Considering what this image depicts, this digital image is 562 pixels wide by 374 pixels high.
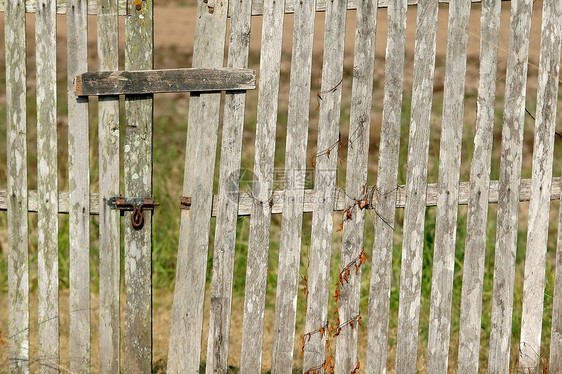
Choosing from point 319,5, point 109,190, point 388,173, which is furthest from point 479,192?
point 109,190

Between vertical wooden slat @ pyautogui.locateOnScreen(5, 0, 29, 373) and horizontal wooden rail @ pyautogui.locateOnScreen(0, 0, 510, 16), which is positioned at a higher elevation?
horizontal wooden rail @ pyautogui.locateOnScreen(0, 0, 510, 16)

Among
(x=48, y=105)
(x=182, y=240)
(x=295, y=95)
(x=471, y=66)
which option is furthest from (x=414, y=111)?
(x=471, y=66)

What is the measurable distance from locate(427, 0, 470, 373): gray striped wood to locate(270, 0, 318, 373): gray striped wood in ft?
2.20

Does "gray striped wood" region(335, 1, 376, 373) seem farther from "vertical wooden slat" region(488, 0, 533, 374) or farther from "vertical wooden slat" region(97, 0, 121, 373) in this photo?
"vertical wooden slat" region(97, 0, 121, 373)

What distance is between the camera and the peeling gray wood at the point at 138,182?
3.07 metres

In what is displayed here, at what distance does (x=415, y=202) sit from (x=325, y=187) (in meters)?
0.46

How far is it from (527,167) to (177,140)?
5.10 meters

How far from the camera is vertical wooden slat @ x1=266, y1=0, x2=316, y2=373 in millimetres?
2994

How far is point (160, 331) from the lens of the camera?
180 inches

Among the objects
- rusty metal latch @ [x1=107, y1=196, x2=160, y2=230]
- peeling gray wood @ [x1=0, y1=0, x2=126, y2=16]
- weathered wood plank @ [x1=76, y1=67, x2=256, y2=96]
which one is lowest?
rusty metal latch @ [x1=107, y1=196, x2=160, y2=230]

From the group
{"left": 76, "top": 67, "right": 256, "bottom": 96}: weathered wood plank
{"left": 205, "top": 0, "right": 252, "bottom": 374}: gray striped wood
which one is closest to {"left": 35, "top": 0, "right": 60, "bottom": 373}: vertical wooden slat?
{"left": 76, "top": 67, "right": 256, "bottom": 96}: weathered wood plank

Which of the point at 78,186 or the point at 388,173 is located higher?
the point at 388,173

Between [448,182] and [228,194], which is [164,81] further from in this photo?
[448,182]

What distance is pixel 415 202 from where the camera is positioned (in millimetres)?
3117
